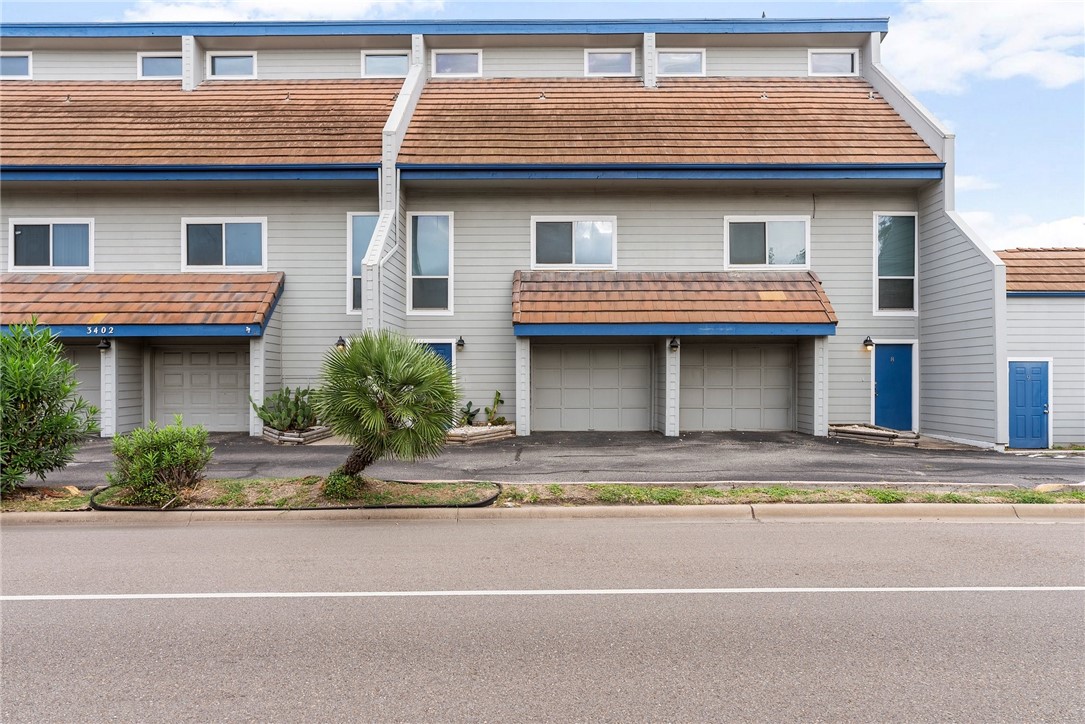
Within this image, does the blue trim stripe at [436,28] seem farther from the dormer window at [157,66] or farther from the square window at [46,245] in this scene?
the square window at [46,245]

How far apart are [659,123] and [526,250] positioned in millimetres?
5005

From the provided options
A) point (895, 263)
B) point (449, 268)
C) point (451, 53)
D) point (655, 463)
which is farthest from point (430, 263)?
point (895, 263)

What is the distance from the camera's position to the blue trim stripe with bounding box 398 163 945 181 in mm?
15117

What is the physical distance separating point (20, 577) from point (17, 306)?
11844 millimetres

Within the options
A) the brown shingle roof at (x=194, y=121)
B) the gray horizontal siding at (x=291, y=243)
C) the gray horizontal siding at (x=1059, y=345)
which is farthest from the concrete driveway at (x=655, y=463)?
the brown shingle roof at (x=194, y=121)

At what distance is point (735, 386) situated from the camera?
16172 millimetres

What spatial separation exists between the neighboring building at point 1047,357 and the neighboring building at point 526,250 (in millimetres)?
1376

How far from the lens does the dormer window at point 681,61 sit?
1920cm

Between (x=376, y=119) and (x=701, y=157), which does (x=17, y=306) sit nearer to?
(x=376, y=119)

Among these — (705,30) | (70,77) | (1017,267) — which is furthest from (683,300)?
(70,77)

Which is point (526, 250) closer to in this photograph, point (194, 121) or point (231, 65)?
point (194, 121)

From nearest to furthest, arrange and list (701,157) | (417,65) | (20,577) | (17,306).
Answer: (20,577) → (17,306) → (701,157) → (417,65)

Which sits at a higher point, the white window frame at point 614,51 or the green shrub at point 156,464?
the white window frame at point 614,51

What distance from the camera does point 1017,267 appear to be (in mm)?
14891
